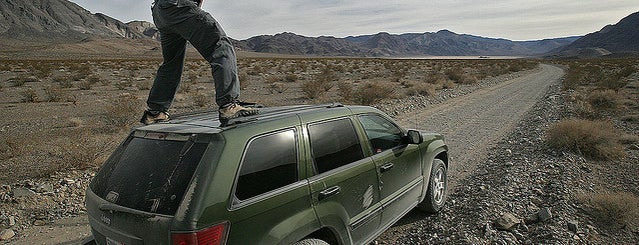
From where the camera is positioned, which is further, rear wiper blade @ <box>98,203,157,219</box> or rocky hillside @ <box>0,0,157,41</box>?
rocky hillside @ <box>0,0,157,41</box>

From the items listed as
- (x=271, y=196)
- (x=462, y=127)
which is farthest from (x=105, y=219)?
(x=462, y=127)

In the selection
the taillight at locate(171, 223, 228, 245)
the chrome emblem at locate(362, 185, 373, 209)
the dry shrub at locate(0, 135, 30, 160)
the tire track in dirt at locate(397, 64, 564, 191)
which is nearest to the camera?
the taillight at locate(171, 223, 228, 245)

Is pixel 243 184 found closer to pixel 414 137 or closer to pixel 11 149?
pixel 414 137

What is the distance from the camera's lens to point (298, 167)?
281 cm

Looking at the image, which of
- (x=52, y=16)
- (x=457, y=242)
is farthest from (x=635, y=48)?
(x=52, y=16)

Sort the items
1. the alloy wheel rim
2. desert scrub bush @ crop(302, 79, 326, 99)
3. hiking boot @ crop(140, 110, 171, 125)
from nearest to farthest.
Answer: hiking boot @ crop(140, 110, 171, 125) → the alloy wheel rim → desert scrub bush @ crop(302, 79, 326, 99)

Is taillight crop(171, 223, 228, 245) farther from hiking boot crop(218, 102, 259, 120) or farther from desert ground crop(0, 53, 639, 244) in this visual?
desert ground crop(0, 53, 639, 244)

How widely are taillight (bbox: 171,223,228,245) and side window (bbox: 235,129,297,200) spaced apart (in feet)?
0.79

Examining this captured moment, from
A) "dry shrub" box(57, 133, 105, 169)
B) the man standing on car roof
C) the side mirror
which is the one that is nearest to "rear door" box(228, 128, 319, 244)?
the man standing on car roof

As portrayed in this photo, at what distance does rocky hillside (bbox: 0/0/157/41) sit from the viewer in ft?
448

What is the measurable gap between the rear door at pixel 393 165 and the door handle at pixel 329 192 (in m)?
0.72

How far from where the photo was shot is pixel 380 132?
4.02 metres

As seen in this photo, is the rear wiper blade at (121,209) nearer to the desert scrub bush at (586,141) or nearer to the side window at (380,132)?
the side window at (380,132)

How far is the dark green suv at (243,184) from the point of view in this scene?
225 cm
